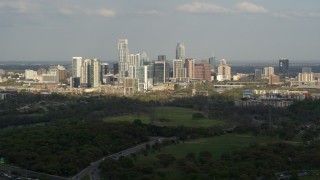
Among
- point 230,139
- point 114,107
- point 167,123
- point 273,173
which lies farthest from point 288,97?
point 273,173

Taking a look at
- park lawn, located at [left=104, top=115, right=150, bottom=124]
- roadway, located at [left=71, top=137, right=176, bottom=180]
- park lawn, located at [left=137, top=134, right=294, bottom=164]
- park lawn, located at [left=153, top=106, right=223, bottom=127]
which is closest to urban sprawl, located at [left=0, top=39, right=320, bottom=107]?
park lawn, located at [left=153, top=106, right=223, bottom=127]

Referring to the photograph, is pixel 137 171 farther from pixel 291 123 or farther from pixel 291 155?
pixel 291 123

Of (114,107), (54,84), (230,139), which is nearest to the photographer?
(230,139)

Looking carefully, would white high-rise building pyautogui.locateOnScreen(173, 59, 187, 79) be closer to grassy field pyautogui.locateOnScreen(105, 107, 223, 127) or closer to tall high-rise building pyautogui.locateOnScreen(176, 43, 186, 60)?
tall high-rise building pyautogui.locateOnScreen(176, 43, 186, 60)

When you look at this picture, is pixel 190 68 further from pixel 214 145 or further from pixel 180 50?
pixel 214 145

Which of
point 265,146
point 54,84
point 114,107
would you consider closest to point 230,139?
point 265,146

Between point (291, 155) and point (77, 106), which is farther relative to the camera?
point (77, 106)

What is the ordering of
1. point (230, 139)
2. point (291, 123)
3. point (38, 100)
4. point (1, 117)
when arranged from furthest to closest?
point (38, 100), point (1, 117), point (291, 123), point (230, 139)
